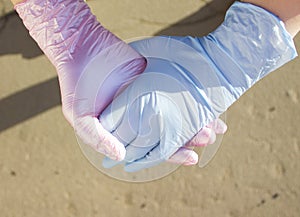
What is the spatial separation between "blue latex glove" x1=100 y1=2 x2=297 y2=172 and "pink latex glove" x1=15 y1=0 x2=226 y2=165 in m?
0.04

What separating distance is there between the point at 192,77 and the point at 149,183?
2.41 ft

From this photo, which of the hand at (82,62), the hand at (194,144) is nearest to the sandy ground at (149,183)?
the hand at (194,144)

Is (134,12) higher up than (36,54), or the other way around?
(134,12)

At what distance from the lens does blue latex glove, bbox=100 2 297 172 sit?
3.96 feet

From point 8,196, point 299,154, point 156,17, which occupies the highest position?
point 156,17

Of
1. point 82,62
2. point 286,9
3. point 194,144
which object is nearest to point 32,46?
point 82,62

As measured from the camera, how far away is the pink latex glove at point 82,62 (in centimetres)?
127

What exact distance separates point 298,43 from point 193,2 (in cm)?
45

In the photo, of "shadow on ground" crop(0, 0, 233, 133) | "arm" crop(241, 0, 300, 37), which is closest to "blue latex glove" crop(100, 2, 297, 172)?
"arm" crop(241, 0, 300, 37)

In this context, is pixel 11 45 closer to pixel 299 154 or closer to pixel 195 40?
pixel 195 40

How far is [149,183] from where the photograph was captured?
1.88 meters

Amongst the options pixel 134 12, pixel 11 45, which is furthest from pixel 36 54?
pixel 134 12

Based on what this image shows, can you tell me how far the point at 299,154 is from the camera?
1910mm

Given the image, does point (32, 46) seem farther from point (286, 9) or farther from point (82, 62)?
point (286, 9)
